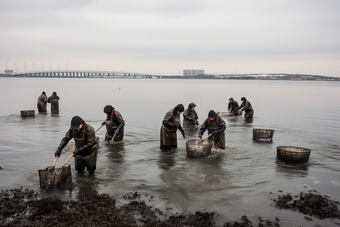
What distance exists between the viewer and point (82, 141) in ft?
23.7

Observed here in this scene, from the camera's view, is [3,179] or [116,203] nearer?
[116,203]

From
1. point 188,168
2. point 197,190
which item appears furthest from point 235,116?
point 197,190

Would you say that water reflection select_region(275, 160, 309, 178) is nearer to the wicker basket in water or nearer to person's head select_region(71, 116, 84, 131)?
the wicker basket in water

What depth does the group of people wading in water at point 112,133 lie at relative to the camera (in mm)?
7148

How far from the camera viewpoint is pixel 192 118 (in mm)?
16594

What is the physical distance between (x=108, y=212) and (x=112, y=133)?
231 inches

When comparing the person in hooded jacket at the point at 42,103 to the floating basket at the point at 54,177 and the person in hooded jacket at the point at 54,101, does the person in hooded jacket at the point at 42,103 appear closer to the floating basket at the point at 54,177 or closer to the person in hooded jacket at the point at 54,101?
the person in hooded jacket at the point at 54,101

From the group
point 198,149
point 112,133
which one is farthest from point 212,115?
point 112,133

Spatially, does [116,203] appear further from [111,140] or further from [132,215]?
[111,140]

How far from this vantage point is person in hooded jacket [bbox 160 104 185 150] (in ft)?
32.1

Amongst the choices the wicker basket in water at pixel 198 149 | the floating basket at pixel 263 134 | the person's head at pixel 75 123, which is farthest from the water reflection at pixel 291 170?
the person's head at pixel 75 123

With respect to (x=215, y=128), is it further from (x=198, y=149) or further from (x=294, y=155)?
(x=294, y=155)

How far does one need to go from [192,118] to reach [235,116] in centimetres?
664

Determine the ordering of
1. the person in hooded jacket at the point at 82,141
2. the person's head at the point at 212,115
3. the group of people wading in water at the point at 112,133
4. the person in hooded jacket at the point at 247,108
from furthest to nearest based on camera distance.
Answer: the person in hooded jacket at the point at 247,108
the person's head at the point at 212,115
the group of people wading in water at the point at 112,133
the person in hooded jacket at the point at 82,141
